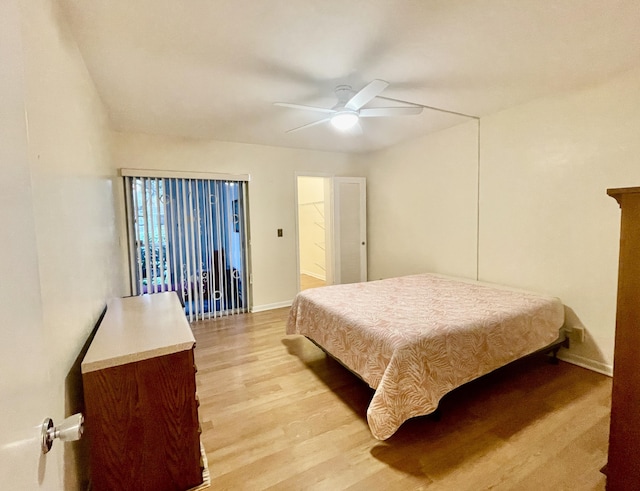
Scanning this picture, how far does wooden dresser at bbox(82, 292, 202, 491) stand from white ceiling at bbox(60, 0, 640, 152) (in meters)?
1.71

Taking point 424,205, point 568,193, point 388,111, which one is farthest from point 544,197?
point 388,111

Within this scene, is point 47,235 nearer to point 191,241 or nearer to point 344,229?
point 191,241

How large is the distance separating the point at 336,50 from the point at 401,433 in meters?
2.46

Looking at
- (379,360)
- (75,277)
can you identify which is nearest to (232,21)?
(75,277)

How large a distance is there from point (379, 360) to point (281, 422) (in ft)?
2.52

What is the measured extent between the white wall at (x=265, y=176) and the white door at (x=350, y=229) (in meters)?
0.33

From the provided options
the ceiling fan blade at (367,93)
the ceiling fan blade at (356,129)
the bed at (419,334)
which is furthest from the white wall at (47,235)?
the ceiling fan blade at (356,129)

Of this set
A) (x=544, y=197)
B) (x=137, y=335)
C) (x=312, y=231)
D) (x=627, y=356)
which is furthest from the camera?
(x=312, y=231)

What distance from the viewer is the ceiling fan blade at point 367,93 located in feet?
6.32

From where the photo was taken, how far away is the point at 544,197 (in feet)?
9.19

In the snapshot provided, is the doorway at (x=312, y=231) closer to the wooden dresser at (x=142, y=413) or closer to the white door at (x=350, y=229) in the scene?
the white door at (x=350, y=229)

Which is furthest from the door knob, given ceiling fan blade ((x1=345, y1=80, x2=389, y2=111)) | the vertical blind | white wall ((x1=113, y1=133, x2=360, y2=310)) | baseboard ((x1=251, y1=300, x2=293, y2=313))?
baseboard ((x1=251, y1=300, x2=293, y2=313))

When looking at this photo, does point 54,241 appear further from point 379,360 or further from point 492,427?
point 492,427

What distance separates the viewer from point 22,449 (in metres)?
0.49
